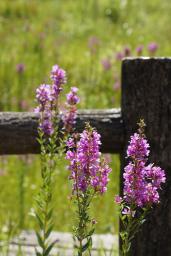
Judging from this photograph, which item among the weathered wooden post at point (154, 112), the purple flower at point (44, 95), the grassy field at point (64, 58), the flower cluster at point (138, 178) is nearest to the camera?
the flower cluster at point (138, 178)

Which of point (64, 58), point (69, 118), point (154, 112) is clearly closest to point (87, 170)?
point (69, 118)

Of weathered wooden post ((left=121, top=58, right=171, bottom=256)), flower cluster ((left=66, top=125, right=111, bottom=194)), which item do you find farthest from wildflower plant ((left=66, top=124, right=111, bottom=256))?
weathered wooden post ((left=121, top=58, right=171, bottom=256))

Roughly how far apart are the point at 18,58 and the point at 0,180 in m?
4.45

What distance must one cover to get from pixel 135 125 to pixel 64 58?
7940mm

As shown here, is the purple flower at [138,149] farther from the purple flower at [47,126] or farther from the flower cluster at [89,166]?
the purple flower at [47,126]

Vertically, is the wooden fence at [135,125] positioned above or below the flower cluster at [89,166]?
above

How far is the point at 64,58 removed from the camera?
10680 mm

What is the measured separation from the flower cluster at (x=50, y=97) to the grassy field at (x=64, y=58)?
14.4 inches

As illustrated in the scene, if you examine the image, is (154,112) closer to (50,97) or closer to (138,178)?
(50,97)

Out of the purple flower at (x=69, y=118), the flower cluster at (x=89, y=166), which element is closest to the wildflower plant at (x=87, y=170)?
the flower cluster at (x=89, y=166)

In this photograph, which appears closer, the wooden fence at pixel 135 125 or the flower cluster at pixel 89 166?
the flower cluster at pixel 89 166

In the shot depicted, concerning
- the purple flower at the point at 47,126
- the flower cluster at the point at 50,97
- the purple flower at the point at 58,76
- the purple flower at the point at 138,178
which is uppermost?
the purple flower at the point at 58,76

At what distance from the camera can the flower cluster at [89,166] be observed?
194 cm

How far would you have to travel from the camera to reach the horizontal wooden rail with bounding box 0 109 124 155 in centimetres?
284
